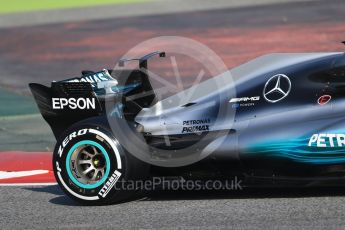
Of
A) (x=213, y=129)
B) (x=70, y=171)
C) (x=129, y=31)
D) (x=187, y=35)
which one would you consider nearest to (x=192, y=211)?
(x=213, y=129)

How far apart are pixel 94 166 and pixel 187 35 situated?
28.0 ft

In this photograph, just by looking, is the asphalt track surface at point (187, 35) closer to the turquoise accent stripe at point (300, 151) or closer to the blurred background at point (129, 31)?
the blurred background at point (129, 31)

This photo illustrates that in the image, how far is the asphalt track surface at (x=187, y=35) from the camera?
19.3 feet

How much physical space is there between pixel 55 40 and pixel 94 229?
10.6 metres

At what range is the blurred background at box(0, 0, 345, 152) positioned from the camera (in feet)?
44.7

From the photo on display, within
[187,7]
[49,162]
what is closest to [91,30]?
[187,7]

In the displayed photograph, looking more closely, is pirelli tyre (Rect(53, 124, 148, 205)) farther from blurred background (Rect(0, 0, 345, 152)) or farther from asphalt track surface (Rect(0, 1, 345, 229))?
blurred background (Rect(0, 0, 345, 152))

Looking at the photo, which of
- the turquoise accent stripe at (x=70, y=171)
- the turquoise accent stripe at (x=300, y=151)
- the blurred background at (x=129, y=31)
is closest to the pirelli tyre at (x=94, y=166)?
the turquoise accent stripe at (x=70, y=171)

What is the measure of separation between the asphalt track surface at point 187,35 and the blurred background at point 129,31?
0.06 feet

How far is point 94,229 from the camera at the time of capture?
5695mm

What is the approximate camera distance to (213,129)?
648cm

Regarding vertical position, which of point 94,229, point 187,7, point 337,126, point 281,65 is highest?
point 187,7

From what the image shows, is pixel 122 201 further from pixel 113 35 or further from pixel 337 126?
pixel 113 35

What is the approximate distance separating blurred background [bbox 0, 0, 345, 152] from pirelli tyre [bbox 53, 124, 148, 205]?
459cm
